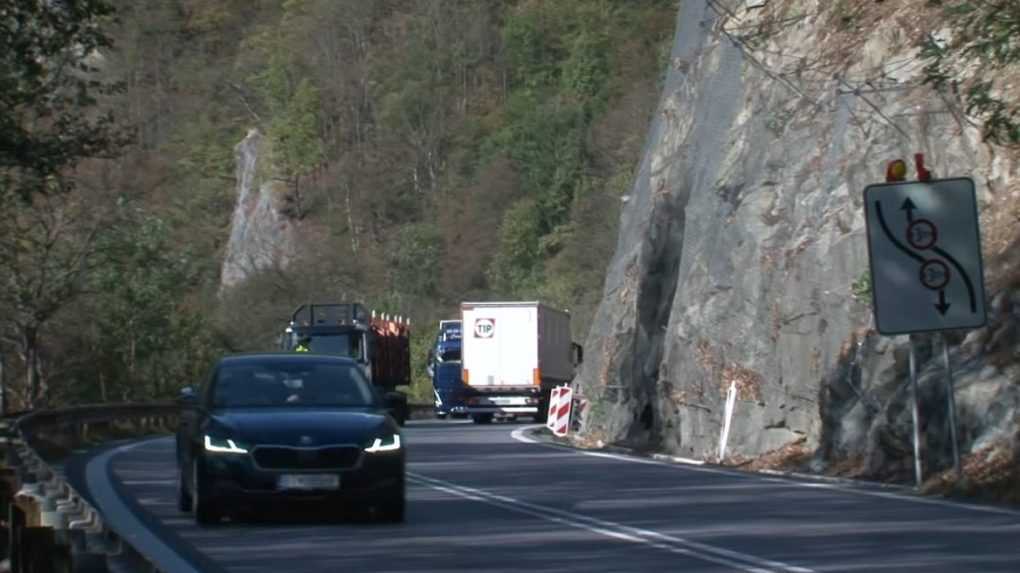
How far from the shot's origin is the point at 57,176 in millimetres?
28062

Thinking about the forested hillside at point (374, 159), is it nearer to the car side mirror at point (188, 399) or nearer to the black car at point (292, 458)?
the car side mirror at point (188, 399)

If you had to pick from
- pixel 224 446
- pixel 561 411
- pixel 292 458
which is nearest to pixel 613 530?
pixel 292 458

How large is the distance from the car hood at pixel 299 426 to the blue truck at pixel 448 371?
1631 inches

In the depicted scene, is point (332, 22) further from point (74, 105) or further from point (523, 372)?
point (74, 105)

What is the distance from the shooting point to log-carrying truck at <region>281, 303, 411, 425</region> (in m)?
52.0

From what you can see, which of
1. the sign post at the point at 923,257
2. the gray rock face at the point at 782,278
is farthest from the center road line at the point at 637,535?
the gray rock face at the point at 782,278

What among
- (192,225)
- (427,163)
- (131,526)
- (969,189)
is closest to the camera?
(131,526)

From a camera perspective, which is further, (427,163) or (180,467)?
(427,163)

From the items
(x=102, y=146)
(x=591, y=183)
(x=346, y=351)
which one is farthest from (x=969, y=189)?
(x=591, y=183)

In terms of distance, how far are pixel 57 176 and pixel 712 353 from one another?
477 inches

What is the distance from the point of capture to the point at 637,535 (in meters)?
15.9

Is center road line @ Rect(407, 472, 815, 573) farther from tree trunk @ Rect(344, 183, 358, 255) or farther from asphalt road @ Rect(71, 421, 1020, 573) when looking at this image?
tree trunk @ Rect(344, 183, 358, 255)

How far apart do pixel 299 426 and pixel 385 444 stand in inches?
29.7

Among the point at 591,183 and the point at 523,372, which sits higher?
the point at 591,183
